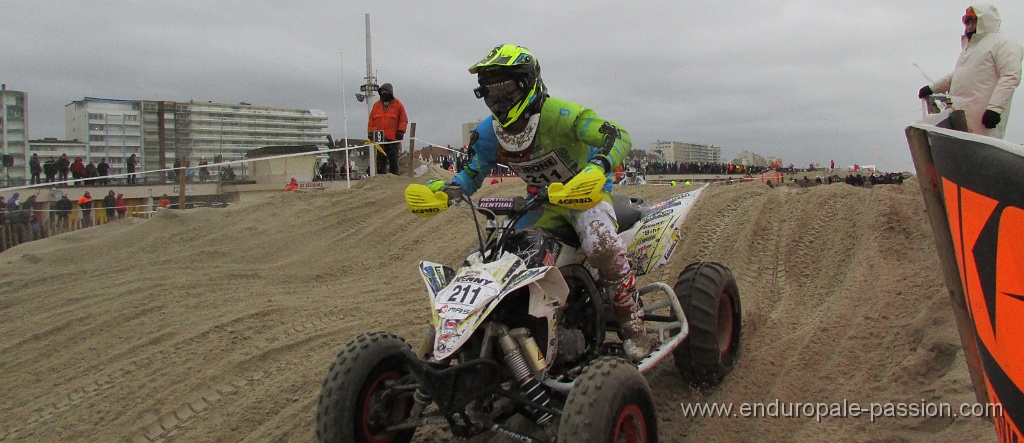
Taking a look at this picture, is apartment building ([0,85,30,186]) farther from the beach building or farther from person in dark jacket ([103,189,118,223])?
the beach building

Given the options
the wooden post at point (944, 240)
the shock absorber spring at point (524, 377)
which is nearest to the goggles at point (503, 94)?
the shock absorber spring at point (524, 377)

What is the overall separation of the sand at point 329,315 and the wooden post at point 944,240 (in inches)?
25.8

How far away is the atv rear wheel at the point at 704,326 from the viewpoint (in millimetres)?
4207

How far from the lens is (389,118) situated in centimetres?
1313

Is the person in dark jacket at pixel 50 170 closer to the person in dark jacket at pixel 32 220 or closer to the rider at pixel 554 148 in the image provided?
the person in dark jacket at pixel 32 220

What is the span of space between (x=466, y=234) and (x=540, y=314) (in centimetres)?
624

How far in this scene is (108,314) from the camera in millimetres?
6395

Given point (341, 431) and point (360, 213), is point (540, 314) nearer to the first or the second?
point (341, 431)

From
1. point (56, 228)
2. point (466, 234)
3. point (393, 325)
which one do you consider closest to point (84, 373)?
point (393, 325)

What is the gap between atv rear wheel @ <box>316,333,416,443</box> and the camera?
2.94 metres

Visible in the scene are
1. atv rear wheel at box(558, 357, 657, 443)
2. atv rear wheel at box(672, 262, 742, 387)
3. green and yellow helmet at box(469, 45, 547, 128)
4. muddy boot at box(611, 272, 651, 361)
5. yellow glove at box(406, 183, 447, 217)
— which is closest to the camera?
atv rear wheel at box(558, 357, 657, 443)

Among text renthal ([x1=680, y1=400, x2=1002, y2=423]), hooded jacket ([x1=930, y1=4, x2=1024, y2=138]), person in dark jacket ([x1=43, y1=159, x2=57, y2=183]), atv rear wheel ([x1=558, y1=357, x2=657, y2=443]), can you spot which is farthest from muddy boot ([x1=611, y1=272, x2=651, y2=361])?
person in dark jacket ([x1=43, y1=159, x2=57, y2=183])

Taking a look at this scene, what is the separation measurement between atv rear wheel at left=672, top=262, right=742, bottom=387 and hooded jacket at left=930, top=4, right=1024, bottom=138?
8.56ft

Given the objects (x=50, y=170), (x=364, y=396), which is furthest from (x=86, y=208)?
(x=364, y=396)
